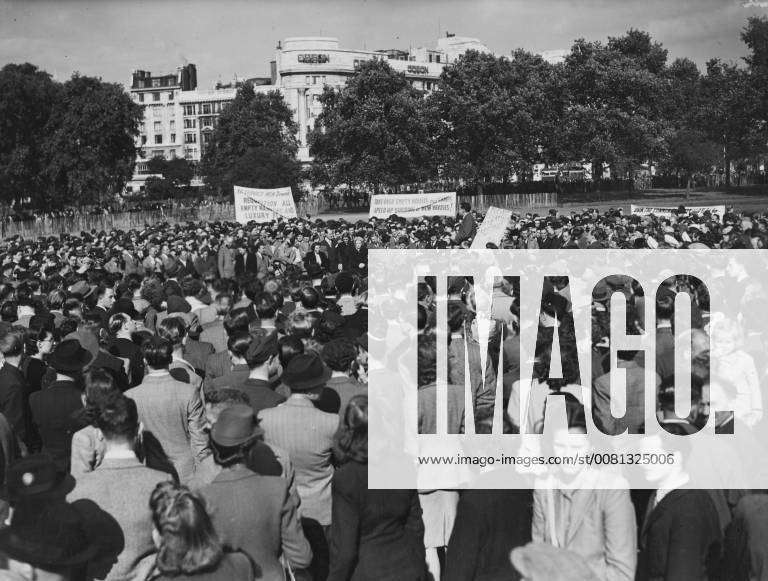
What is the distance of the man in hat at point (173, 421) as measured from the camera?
19.9ft

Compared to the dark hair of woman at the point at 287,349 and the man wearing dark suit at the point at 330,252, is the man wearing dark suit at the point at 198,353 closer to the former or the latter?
the dark hair of woman at the point at 287,349

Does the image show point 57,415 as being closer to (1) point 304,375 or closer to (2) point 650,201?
(1) point 304,375

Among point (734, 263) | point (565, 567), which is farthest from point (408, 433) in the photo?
point (734, 263)

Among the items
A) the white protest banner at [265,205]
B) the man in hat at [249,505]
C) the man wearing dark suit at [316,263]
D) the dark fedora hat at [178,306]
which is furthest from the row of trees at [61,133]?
the man in hat at [249,505]

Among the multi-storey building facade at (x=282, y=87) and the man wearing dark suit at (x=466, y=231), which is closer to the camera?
the man wearing dark suit at (x=466, y=231)

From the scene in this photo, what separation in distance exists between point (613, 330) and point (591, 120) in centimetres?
6014

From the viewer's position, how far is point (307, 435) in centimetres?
549

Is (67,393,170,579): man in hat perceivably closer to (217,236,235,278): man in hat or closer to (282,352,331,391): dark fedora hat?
(282,352,331,391): dark fedora hat

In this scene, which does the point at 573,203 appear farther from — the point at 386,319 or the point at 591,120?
the point at 386,319

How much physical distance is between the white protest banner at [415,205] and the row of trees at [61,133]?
35313 mm

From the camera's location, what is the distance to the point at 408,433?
217 inches

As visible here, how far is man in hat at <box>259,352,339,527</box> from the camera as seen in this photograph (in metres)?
5.49

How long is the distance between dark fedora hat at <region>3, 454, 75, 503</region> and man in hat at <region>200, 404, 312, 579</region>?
Result: 0.68 metres

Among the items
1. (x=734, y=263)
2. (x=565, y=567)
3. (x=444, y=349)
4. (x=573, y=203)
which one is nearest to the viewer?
(x=565, y=567)
